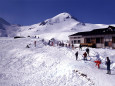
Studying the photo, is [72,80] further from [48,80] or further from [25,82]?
[25,82]

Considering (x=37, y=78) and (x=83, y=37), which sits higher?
(x=83, y=37)

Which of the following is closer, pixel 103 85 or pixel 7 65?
pixel 103 85

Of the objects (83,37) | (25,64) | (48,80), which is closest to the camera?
(48,80)

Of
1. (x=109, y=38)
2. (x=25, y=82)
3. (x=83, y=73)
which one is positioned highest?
(x=109, y=38)

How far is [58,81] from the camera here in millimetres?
14828

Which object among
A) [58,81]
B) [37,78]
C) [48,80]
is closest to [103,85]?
[58,81]

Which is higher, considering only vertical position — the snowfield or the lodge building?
the lodge building

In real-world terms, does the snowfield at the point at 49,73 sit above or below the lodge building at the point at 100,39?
below

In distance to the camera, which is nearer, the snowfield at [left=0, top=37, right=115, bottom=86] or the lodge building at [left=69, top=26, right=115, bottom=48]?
the snowfield at [left=0, top=37, right=115, bottom=86]

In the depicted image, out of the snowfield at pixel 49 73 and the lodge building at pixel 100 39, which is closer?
the snowfield at pixel 49 73

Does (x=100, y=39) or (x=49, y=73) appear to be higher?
(x=100, y=39)

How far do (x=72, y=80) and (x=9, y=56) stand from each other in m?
17.0

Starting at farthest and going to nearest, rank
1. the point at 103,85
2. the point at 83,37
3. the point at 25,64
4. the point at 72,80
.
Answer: the point at 83,37 → the point at 25,64 → the point at 72,80 → the point at 103,85

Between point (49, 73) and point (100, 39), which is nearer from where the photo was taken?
point (49, 73)
